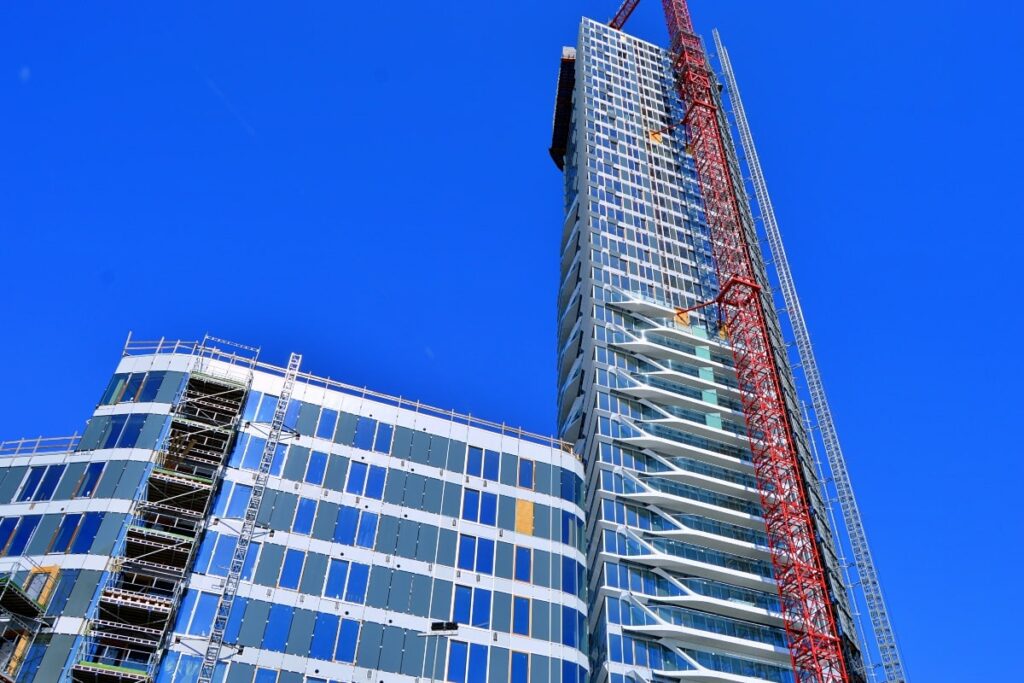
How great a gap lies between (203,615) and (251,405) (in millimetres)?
16715

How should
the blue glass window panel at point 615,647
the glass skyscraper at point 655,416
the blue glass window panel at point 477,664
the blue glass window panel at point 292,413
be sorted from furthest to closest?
the glass skyscraper at point 655,416, the blue glass window panel at point 615,647, the blue glass window panel at point 292,413, the blue glass window panel at point 477,664

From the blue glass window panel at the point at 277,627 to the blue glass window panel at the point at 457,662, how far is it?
1094 centimetres

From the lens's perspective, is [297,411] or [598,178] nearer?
[297,411]

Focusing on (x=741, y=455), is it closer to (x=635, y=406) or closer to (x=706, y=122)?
(x=635, y=406)

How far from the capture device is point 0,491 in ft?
211

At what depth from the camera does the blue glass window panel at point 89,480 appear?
62.4m

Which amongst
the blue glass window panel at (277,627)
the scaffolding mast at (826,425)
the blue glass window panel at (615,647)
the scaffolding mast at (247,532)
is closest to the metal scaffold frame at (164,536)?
the scaffolding mast at (247,532)

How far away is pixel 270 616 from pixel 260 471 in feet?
35.8

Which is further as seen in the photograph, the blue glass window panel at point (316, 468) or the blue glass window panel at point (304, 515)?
the blue glass window panel at point (316, 468)

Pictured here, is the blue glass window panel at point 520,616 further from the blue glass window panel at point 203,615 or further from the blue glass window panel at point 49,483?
the blue glass window panel at point 49,483

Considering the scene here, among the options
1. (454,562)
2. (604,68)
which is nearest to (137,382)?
(454,562)

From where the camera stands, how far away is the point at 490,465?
75000mm

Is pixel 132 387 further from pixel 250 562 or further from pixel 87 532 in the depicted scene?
pixel 250 562

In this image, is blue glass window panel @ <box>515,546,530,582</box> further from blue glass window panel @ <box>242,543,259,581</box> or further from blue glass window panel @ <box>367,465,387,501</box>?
blue glass window panel @ <box>242,543,259,581</box>
